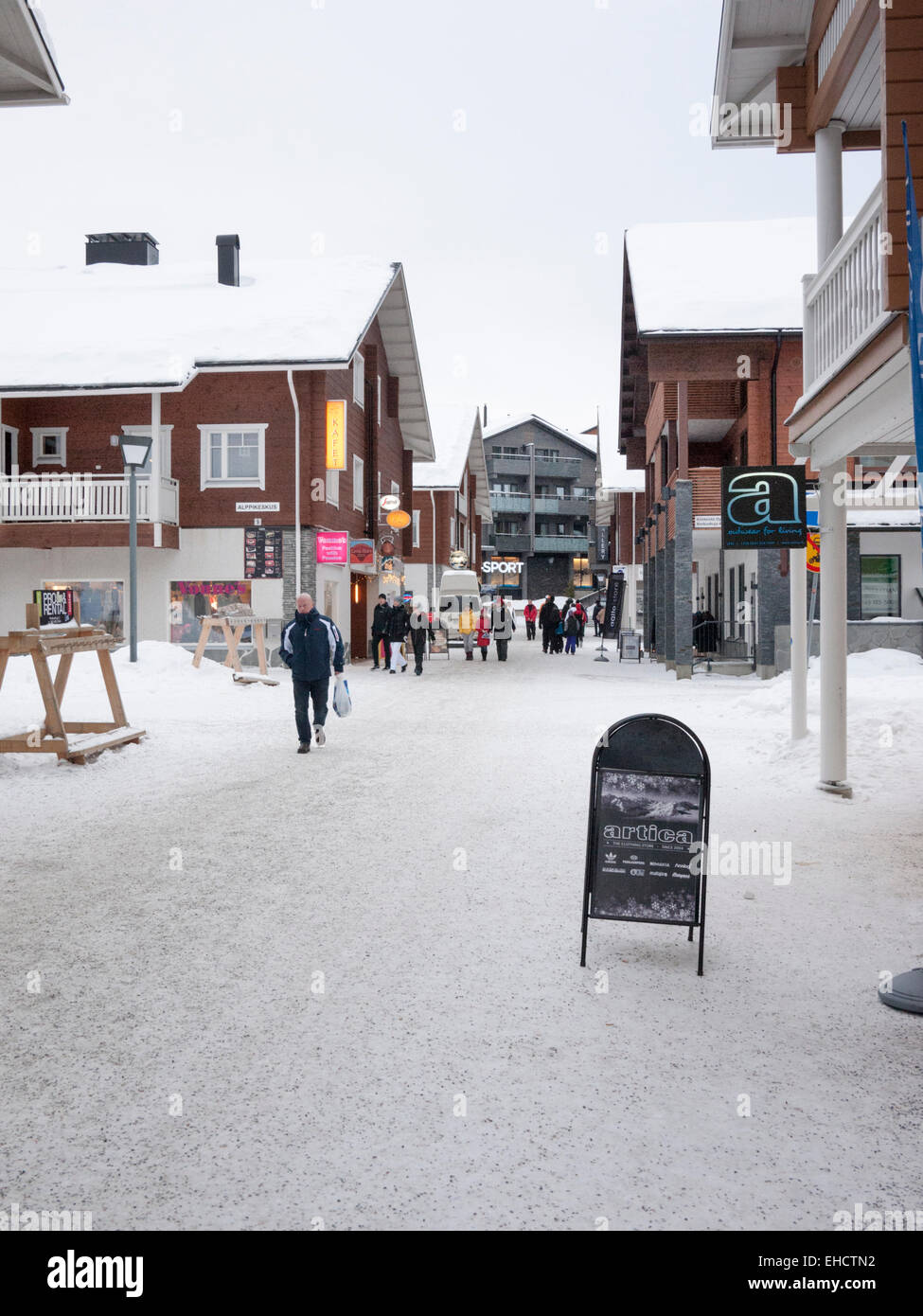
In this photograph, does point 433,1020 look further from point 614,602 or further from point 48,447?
point 614,602

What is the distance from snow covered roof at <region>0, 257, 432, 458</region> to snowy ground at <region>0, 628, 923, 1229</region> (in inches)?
737

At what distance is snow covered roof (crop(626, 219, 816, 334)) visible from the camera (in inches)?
977

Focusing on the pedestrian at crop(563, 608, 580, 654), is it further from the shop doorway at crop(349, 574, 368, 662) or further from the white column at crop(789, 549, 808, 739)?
the white column at crop(789, 549, 808, 739)

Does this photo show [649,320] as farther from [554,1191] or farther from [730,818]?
[554,1191]

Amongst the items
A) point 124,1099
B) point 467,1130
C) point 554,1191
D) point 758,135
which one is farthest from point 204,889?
point 758,135

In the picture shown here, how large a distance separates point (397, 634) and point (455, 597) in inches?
478

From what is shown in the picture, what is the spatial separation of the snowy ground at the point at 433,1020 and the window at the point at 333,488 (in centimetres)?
1924


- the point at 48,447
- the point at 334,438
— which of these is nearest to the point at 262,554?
the point at 334,438

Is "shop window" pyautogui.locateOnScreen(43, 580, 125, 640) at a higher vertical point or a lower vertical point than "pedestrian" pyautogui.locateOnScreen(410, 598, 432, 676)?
higher

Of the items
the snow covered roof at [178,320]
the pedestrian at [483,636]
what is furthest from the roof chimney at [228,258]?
the pedestrian at [483,636]

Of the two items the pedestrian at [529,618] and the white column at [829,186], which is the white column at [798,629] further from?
the pedestrian at [529,618]

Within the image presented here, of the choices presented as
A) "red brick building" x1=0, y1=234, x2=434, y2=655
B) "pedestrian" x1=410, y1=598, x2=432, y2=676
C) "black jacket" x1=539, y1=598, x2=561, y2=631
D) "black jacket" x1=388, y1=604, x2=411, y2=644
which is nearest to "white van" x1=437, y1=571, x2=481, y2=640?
"black jacket" x1=539, y1=598, x2=561, y2=631
